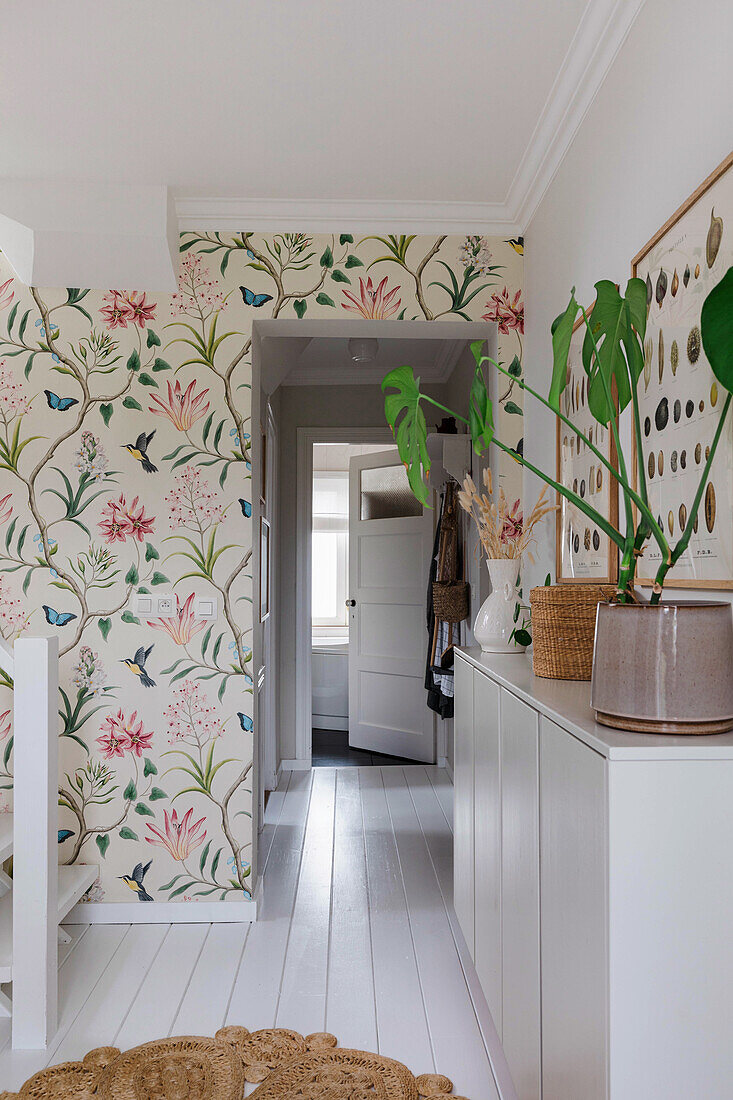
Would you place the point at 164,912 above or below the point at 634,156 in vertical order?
below

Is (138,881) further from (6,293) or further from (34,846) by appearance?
(6,293)

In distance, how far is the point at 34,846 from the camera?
2.25 m

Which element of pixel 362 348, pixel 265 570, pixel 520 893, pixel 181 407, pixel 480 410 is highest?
pixel 362 348

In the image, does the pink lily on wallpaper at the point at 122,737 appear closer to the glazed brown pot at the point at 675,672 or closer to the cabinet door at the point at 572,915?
A: the cabinet door at the point at 572,915

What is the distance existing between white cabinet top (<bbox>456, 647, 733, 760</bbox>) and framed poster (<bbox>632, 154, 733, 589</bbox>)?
1.02 feet

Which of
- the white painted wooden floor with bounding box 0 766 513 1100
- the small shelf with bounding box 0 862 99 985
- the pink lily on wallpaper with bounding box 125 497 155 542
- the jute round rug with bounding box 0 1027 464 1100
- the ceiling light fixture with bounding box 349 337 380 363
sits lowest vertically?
the white painted wooden floor with bounding box 0 766 513 1100

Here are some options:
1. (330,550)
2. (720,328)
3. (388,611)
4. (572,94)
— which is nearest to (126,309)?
(572,94)

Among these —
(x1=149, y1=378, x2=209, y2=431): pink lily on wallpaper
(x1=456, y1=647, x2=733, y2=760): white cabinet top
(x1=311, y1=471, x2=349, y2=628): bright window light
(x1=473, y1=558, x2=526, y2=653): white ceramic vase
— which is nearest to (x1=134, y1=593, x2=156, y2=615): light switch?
(x1=149, y1=378, x2=209, y2=431): pink lily on wallpaper

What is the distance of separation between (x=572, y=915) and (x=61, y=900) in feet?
6.51

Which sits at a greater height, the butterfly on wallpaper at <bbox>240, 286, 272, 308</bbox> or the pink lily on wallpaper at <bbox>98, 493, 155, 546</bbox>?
the butterfly on wallpaper at <bbox>240, 286, 272, 308</bbox>

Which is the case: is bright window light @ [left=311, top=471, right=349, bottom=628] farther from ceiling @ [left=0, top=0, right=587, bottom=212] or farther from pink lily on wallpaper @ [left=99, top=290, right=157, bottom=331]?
ceiling @ [left=0, top=0, right=587, bottom=212]

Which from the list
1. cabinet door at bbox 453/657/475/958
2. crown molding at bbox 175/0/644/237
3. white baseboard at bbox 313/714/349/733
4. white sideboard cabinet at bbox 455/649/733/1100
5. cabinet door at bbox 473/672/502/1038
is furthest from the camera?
white baseboard at bbox 313/714/349/733

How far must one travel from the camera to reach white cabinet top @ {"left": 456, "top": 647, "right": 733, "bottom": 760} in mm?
1062

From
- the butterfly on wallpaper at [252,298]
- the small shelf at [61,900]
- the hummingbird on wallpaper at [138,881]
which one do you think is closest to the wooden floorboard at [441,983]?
the hummingbird on wallpaper at [138,881]
